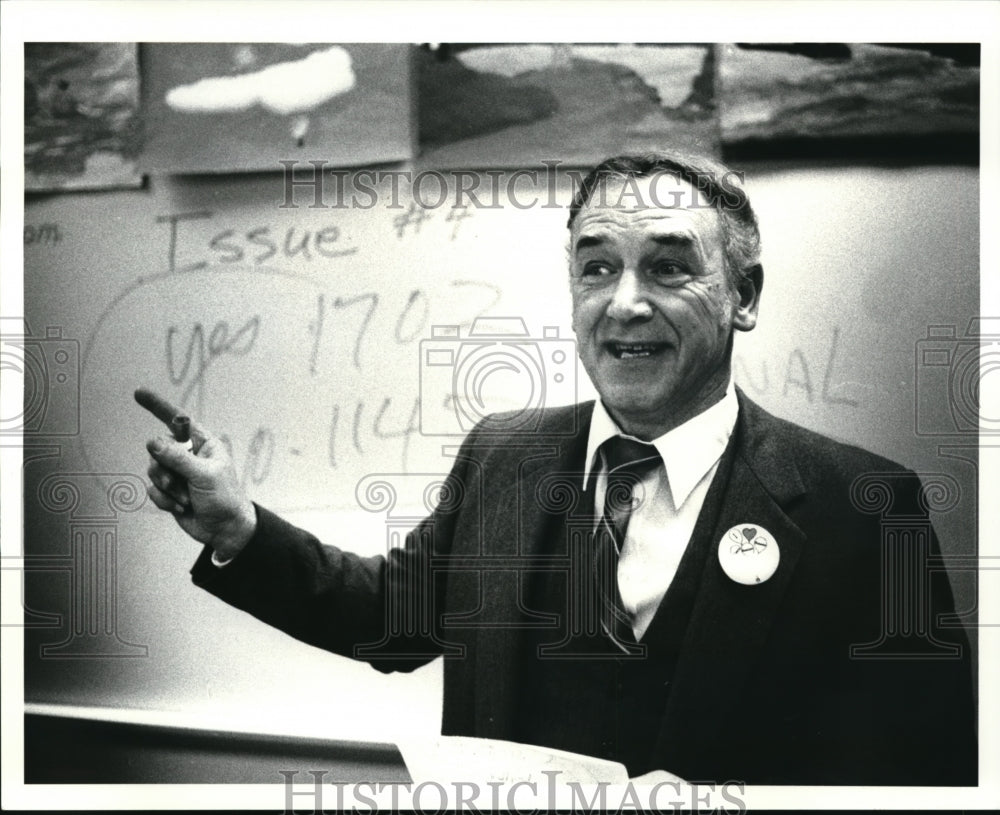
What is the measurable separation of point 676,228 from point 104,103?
1694 mm

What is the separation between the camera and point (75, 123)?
3.49m

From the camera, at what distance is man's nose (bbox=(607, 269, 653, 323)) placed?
130 inches

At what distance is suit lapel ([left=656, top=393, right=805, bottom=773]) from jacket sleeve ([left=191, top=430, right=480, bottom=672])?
695 millimetres

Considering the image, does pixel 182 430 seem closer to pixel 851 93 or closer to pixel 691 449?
pixel 691 449

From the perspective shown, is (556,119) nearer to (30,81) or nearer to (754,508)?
(754,508)

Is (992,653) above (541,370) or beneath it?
beneath

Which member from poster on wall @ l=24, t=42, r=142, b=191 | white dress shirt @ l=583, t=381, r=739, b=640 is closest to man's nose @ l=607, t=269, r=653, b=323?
white dress shirt @ l=583, t=381, r=739, b=640

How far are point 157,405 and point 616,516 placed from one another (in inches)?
53.1

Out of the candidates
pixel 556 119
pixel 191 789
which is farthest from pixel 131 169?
pixel 191 789

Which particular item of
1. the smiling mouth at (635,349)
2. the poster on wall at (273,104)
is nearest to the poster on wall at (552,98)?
the poster on wall at (273,104)

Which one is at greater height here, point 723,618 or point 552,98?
point 552,98

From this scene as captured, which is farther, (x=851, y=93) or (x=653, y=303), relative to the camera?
(x=851, y=93)

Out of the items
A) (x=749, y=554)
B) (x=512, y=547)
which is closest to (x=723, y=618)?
(x=749, y=554)

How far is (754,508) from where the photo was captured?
11.0 ft
